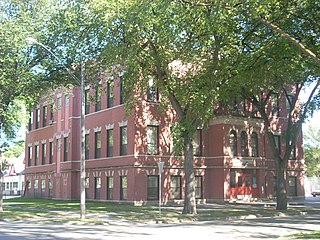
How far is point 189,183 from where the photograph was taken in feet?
77.7

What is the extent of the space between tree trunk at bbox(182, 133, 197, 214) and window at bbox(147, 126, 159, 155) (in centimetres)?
966

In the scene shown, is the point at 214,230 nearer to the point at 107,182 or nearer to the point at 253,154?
the point at 107,182

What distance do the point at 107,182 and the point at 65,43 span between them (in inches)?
560

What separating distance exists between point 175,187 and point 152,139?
4.44 m

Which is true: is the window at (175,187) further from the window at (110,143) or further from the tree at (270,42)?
the tree at (270,42)

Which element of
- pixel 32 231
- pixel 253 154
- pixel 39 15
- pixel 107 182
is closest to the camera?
pixel 32 231

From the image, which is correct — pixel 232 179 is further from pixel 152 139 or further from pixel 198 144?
pixel 152 139

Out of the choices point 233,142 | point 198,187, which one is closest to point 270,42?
point 233,142

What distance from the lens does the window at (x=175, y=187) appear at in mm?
34497

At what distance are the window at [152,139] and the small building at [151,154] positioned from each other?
8 cm

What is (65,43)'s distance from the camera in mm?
25516

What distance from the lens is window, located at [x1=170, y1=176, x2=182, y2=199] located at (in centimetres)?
3450

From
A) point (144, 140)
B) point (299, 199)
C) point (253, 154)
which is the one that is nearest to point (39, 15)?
point (144, 140)

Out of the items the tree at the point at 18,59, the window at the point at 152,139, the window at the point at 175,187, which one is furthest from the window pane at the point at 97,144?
the tree at the point at 18,59
